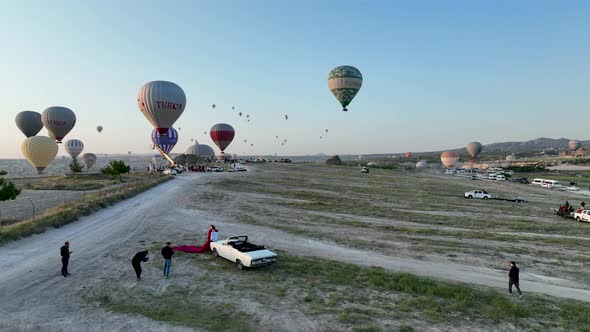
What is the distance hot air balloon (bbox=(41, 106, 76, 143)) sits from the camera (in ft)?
285

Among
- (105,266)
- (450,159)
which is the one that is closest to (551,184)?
(450,159)

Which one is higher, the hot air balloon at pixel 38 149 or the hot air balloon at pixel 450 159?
the hot air balloon at pixel 38 149

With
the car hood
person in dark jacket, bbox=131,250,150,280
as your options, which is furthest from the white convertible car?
person in dark jacket, bbox=131,250,150,280

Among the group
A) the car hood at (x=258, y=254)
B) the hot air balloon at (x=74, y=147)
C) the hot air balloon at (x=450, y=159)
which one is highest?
the hot air balloon at (x=74, y=147)

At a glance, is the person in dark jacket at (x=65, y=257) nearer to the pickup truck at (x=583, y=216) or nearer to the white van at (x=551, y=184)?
the pickup truck at (x=583, y=216)

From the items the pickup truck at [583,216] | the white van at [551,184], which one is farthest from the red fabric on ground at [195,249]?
the white van at [551,184]

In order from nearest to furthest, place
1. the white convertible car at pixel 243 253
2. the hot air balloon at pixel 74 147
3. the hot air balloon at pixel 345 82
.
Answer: the white convertible car at pixel 243 253 < the hot air balloon at pixel 345 82 < the hot air balloon at pixel 74 147

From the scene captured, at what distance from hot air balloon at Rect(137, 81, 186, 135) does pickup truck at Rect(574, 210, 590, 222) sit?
6156 cm

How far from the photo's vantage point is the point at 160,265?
56.6ft

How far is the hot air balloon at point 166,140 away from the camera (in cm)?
7984

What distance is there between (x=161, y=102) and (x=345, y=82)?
113 ft

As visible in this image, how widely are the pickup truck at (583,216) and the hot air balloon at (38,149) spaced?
9550 cm

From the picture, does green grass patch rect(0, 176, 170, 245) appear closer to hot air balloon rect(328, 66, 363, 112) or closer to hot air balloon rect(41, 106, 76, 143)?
hot air balloon rect(328, 66, 363, 112)

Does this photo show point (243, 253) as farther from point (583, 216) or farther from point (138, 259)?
point (583, 216)
